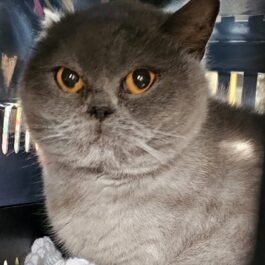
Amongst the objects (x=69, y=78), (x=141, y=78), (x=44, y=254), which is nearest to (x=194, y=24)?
(x=141, y=78)

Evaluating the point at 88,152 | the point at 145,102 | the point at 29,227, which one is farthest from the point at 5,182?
the point at 145,102

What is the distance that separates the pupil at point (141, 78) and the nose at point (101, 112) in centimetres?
7

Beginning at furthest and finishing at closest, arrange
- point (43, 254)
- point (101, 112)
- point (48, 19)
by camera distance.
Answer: point (43, 254)
point (48, 19)
point (101, 112)

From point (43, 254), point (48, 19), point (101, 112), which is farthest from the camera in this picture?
point (43, 254)

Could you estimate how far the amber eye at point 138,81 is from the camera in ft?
2.93

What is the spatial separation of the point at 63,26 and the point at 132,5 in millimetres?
149

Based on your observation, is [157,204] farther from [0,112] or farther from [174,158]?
[0,112]

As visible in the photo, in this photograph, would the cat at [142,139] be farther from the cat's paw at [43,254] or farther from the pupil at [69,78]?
the cat's paw at [43,254]

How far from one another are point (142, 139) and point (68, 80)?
168mm

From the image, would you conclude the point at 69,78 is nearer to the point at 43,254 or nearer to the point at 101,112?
the point at 101,112

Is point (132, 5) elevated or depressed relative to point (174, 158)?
elevated

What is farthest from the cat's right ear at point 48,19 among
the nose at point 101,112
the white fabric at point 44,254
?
the white fabric at point 44,254

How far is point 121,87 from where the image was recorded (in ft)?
2.91

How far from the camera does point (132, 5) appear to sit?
103 cm
